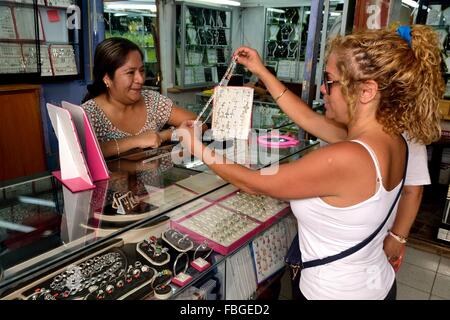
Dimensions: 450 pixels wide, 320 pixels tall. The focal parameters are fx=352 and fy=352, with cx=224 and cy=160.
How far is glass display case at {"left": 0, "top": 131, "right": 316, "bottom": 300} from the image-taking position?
3.34 feet

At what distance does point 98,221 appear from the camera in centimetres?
108

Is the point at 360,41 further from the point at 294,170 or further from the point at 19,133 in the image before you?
the point at 19,133

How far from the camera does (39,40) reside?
364 centimetres

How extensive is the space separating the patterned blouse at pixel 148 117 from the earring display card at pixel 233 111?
80 cm

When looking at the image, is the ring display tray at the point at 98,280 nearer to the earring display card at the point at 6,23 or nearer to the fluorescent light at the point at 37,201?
the fluorescent light at the point at 37,201

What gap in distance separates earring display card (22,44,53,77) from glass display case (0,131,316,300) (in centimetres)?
254

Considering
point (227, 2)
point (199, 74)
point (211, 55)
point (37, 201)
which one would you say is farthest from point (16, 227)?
point (227, 2)

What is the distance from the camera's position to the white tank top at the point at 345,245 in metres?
1.10

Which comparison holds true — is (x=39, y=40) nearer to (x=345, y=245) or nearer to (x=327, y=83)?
(x=327, y=83)

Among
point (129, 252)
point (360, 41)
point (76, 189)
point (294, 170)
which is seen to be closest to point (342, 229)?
point (294, 170)

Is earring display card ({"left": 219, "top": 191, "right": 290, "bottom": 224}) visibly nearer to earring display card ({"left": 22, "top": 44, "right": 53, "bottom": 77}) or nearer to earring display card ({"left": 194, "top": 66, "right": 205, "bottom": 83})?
earring display card ({"left": 22, "top": 44, "right": 53, "bottom": 77})

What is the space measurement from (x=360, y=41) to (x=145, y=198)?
890mm

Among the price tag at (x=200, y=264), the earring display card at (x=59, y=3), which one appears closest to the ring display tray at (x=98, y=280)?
the price tag at (x=200, y=264)

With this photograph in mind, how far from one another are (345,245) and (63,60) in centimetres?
381
